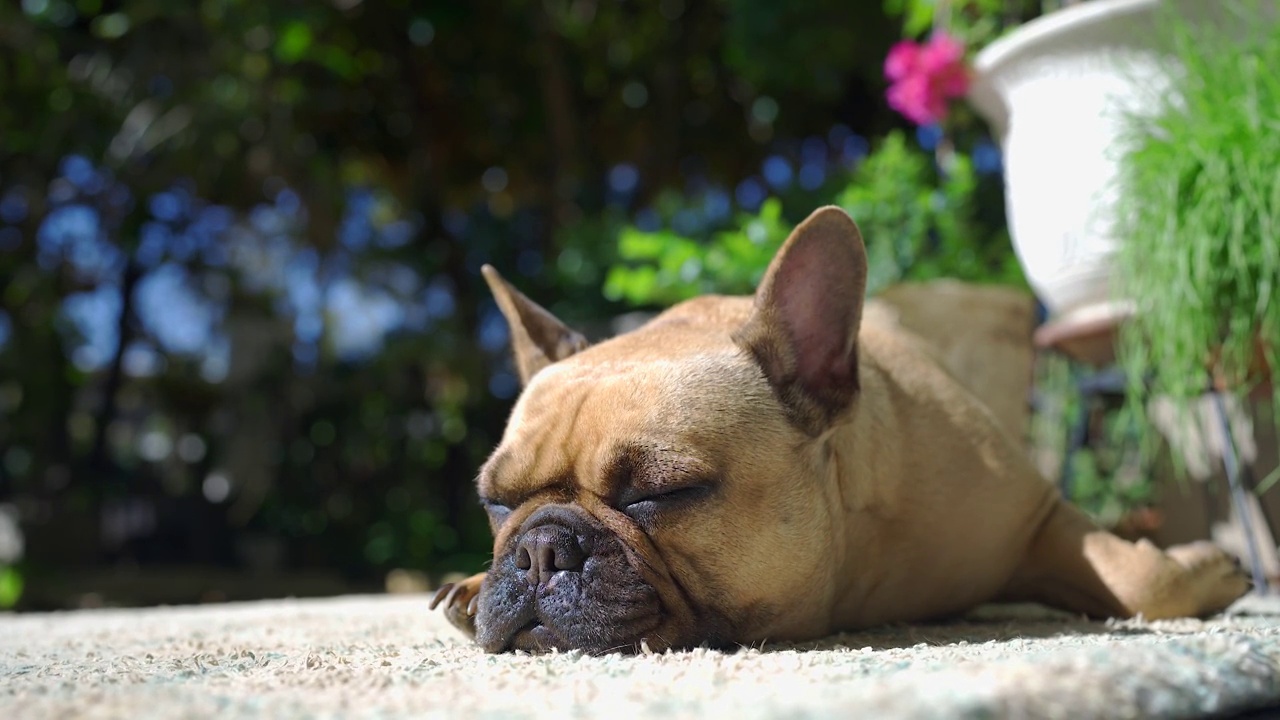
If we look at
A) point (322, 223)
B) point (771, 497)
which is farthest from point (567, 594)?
point (322, 223)

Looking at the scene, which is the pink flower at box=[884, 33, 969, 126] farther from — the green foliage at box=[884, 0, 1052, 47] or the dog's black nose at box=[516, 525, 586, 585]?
the dog's black nose at box=[516, 525, 586, 585]

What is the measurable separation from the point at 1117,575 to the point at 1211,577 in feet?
0.56

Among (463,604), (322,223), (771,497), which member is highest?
(322,223)

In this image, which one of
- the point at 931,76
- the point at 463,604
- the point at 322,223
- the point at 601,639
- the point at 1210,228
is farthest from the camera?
the point at 322,223

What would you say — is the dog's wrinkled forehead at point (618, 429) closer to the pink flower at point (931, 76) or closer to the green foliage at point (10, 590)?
the pink flower at point (931, 76)

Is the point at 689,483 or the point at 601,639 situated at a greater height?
the point at 689,483

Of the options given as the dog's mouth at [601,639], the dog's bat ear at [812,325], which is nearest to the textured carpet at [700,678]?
the dog's mouth at [601,639]

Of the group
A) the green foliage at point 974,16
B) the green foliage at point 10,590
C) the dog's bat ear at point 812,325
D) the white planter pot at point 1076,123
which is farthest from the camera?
the green foliage at point 10,590

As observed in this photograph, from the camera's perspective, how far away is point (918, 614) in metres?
1.90

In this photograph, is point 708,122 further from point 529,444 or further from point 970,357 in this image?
point 529,444

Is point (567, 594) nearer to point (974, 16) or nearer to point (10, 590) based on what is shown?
point (974, 16)

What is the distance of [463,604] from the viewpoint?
173 centimetres

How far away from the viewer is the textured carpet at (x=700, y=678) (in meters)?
0.88

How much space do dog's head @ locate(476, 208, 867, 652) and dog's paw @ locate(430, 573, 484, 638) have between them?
0.11 metres
